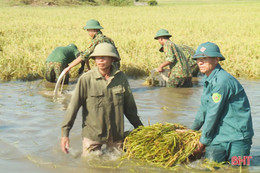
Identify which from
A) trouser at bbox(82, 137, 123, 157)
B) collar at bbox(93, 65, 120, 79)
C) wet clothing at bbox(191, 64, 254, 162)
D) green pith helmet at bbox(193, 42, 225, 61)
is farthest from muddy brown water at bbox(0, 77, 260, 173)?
green pith helmet at bbox(193, 42, 225, 61)

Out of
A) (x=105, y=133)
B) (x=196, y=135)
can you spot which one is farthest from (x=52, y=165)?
(x=196, y=135)

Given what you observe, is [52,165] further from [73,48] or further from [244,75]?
[244,75]

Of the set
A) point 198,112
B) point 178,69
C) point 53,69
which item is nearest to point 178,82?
point 178,69

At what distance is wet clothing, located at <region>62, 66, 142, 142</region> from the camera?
3.99 meters

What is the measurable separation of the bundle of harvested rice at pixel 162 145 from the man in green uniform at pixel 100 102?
20cm

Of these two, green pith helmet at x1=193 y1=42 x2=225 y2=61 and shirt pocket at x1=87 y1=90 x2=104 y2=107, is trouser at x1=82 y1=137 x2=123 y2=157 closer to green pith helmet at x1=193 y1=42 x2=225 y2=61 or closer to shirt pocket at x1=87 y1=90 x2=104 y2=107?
shirt pocket at x1=87 y1=90 x2=104 y2=107

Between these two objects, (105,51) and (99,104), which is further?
(99,104)

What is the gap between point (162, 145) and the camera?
158 inches

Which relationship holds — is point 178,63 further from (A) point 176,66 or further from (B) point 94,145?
(B) point 94,145

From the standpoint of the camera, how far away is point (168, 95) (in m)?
8.05

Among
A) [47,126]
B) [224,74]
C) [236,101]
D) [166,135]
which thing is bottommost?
[47,126]

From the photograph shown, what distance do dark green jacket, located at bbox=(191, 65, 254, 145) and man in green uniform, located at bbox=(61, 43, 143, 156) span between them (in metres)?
0.93

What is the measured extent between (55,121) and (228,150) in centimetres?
320

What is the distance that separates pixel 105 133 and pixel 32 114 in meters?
2.77
